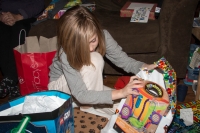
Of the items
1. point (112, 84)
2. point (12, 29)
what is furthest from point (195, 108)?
point (12, 29)

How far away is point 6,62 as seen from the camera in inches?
72.3

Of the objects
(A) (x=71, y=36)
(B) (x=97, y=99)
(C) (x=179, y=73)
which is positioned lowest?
(C) (x=179, y=73)

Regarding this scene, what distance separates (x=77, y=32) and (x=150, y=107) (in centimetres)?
45

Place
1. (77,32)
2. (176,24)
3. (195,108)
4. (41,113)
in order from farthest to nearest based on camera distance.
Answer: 1. (176,24)
2. (195,108)
3. (77,32)
4. (41,113)

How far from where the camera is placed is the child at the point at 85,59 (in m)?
1.15

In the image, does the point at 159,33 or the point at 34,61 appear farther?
the point at 159,33

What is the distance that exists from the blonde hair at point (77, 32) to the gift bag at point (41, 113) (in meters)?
0.20

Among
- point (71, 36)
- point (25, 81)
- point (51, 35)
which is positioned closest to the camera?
point (71, 36)

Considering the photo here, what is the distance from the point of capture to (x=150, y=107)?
1.00m

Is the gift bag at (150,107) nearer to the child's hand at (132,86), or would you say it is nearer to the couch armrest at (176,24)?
the child's hand at (132,86)

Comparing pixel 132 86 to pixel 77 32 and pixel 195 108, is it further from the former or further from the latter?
pixel 195 108

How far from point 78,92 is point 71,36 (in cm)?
27

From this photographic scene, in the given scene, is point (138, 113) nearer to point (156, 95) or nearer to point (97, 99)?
point (156, 95)

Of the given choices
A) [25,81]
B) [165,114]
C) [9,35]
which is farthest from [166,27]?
[9,35]
